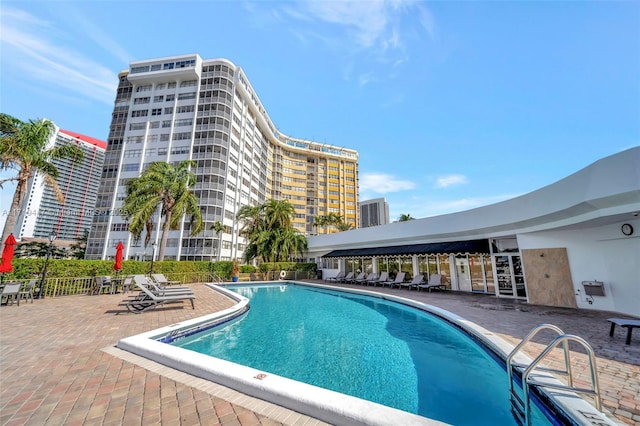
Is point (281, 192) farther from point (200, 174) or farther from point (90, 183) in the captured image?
point (90, 183)

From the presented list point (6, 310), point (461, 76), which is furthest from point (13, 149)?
point (461, 76)

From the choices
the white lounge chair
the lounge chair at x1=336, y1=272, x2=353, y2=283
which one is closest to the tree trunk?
the lounge chair at x1=336, y1=272, x2=353, y2=283

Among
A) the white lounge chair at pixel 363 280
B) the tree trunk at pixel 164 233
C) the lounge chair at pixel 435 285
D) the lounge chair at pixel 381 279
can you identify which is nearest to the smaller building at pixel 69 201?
the tree trunk at pixel 164 233

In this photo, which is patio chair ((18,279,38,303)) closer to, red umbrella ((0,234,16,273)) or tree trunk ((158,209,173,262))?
red umbrella ((0,234,16,273))

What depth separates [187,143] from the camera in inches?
1737

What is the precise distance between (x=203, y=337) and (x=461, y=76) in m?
15.7

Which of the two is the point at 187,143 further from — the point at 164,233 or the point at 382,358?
the point at 382,358

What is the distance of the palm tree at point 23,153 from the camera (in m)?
13.4

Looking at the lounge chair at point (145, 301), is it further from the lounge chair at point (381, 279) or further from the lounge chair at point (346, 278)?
the lounge chair at point (346, 278)

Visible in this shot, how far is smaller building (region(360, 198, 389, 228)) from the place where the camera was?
11294 centimetres

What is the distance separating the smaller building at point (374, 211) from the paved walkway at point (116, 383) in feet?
351

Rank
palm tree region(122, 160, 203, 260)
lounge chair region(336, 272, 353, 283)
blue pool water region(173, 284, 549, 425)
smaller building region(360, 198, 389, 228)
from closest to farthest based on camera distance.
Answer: blue pool water region(173, 284, 549, 425)
palm tree region(122, 160, 203, 260)
lounge chair region(336, 272, 353, 283)
smaller building region(360, 198, 389, 228)

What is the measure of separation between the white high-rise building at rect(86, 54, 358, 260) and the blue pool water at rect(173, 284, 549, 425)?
35741 mm

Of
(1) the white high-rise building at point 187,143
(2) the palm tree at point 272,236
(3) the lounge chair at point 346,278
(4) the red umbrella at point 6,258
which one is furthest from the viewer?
(1) the white high-rise building at point 187,143
